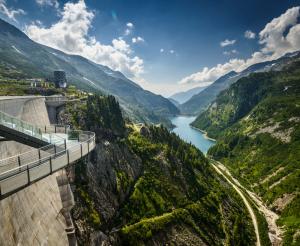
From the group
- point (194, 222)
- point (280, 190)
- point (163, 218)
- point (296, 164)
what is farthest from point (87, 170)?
point (296, 164)

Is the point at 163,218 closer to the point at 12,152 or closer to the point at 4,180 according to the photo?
the point at 12,152

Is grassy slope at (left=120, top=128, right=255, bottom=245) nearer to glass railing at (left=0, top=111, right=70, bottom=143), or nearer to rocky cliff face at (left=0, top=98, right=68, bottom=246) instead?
rocky cliff face at (left=0, top=98, right=68, bottom=246)

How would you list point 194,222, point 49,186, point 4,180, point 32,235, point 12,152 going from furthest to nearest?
point 194,222 → point 49,186 → point 12,152 → point 32,235 → point 4,180

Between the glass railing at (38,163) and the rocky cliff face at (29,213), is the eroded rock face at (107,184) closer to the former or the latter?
the rocky cliff face at (29,213)

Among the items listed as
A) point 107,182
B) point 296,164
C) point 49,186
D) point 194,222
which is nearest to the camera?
point 49,186

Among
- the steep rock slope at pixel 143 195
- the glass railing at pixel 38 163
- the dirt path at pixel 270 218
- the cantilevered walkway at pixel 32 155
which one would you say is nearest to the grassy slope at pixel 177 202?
the steep rock slope at pixel 143 195

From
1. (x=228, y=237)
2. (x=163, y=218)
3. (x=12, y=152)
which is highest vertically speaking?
(x=12, y=152)
